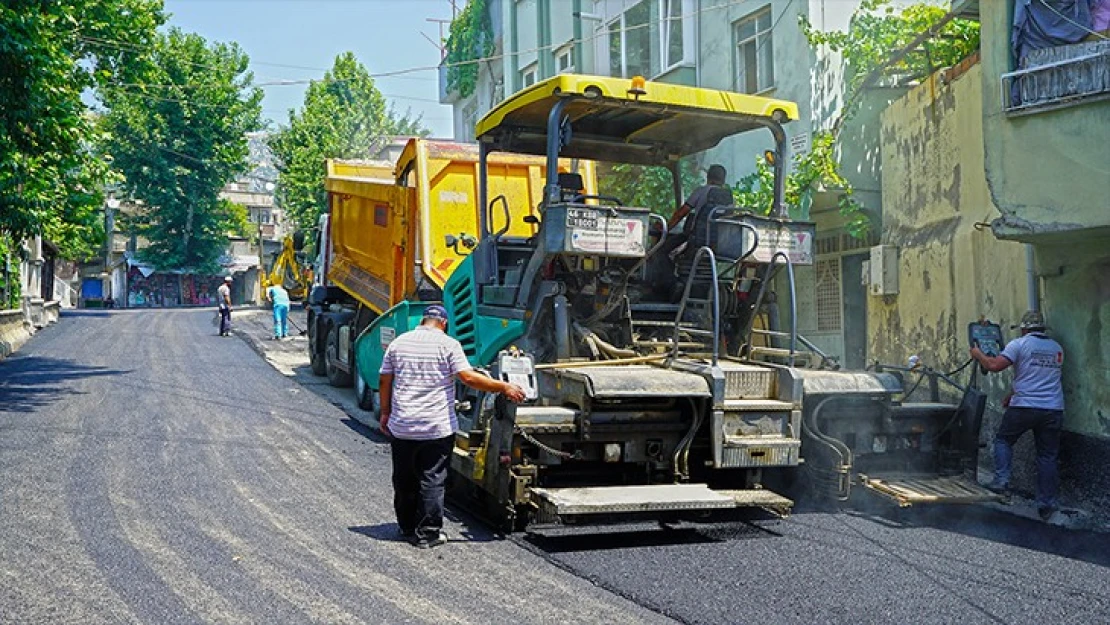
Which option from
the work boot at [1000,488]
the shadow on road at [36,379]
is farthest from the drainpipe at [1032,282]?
the shadow on road at [36,379]

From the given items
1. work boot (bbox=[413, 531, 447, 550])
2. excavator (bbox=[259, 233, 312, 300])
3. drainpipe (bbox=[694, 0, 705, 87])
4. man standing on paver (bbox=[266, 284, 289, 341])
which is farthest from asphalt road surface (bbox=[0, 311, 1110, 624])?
man standing on paver (bbox=[266, 284, 289, 341])

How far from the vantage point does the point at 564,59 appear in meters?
22.5

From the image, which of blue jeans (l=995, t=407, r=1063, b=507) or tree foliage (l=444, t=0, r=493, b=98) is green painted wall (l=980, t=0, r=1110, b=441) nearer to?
blue jeans (l=995, t=407, r=1063, b=507)

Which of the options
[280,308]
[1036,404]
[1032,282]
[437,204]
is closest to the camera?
[1036,404]

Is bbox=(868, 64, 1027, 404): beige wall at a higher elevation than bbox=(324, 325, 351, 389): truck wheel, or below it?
higher

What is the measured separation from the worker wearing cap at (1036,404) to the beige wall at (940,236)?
49.6 inches

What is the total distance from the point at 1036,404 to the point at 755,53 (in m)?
8.64

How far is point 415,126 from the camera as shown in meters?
49.2

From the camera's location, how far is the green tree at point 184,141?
41.6 metres

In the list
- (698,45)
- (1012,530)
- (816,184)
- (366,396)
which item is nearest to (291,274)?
(698,45)

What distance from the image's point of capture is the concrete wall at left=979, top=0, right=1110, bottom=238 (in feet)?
25.3

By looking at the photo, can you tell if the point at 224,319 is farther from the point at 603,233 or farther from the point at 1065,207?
the point at 1065,207


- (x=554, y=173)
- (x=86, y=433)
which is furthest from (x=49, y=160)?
(x=554, y=173)

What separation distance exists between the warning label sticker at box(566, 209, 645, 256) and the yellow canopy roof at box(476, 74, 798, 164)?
32.1 inches
